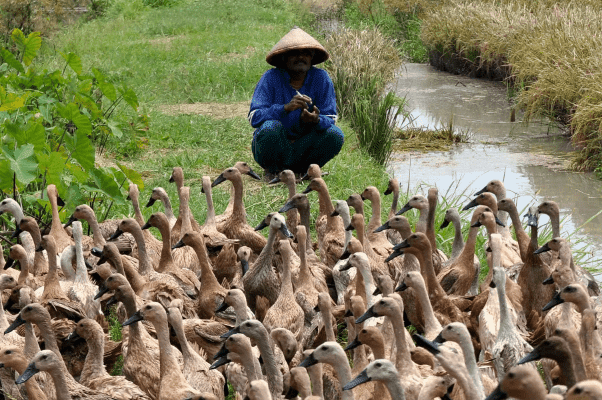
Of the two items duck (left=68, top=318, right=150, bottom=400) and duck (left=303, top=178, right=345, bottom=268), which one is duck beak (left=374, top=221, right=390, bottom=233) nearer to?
duck (left=303, top=178, right=345, bottom=268)

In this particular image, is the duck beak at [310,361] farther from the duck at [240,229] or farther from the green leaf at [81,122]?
the green leaf at [81,122]

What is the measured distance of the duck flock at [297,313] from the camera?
435 cm

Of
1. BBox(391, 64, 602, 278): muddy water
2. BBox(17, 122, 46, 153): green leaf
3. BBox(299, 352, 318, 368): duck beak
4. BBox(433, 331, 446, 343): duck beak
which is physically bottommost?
BBox(391, 64, 602, 278): muddy water

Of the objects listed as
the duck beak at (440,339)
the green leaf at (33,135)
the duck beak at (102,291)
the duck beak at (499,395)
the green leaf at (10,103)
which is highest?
the green leaf at (10,103)

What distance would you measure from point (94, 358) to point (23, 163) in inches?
87.6

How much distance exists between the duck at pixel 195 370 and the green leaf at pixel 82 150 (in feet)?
8.86

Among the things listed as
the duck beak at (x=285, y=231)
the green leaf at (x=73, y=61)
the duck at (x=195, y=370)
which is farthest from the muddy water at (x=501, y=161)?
the duck at (x=195, y=370)

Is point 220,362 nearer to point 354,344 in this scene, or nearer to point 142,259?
point 354,344

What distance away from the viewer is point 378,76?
42.0 feet

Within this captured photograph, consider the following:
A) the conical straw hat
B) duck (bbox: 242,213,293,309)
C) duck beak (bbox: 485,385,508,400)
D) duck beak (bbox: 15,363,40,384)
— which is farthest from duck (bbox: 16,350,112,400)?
the conical straw hat

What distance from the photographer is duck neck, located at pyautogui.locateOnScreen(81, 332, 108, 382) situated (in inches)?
190

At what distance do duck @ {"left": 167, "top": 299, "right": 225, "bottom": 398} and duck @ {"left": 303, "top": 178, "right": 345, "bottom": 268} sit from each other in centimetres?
210

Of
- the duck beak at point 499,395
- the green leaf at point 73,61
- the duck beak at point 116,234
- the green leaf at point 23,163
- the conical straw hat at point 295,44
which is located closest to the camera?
the duck beak at point 499,395

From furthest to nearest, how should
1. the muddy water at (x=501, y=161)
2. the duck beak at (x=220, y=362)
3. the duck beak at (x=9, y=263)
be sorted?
the muddy water at (x=501, y=161)
the duck beak at (x=9, y=263)
the duck beak at (x=220, y=362)
